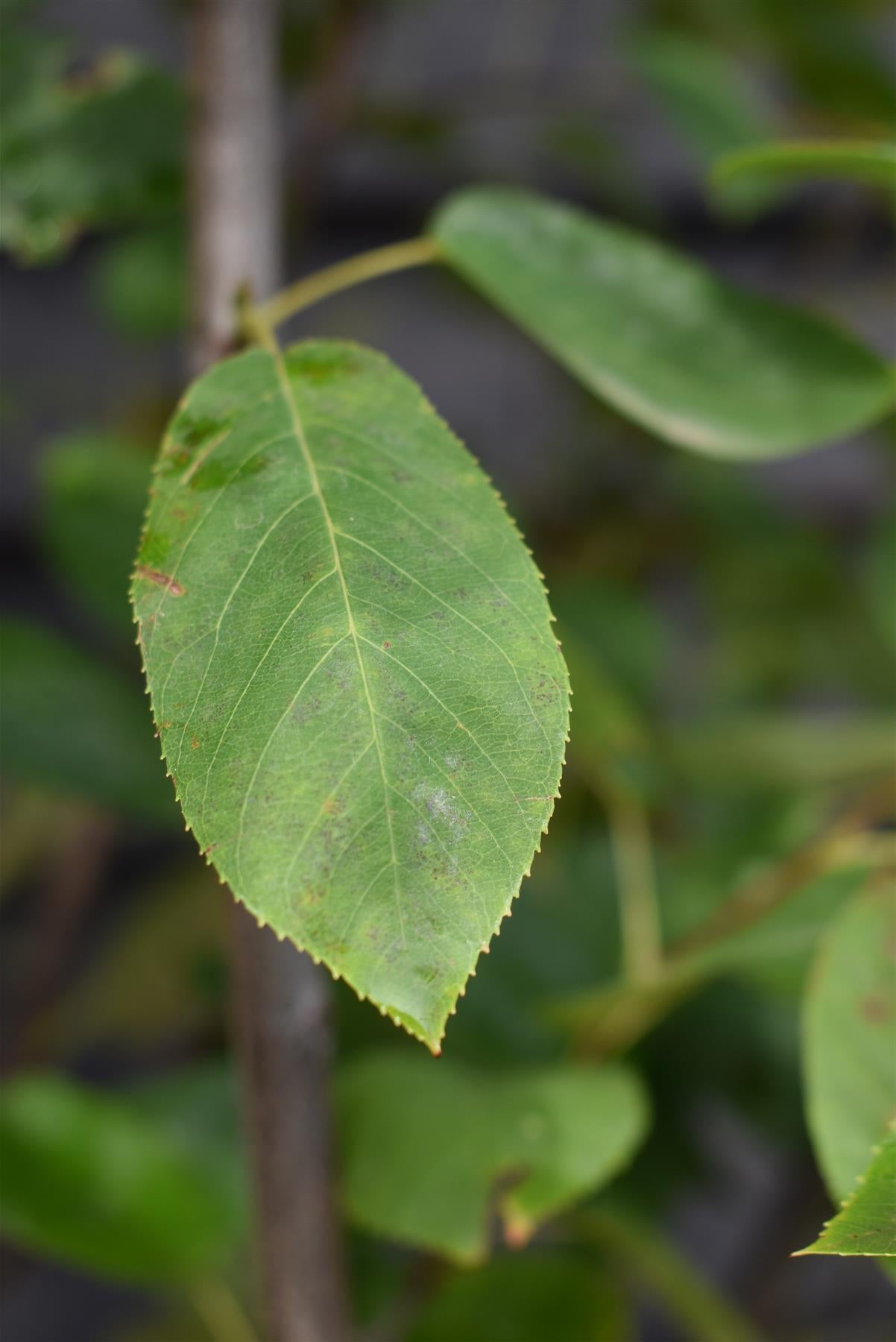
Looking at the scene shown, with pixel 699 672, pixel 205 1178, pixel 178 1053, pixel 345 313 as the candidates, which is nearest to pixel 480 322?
pixel 345 313

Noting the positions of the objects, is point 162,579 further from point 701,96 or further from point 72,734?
point 701,96

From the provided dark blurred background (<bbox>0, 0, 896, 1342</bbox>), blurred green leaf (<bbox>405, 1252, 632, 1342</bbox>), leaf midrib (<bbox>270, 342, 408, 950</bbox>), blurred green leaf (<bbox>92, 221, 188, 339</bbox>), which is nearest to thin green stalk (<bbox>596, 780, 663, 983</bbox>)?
dark blurred background (<bbox>0, 0, 896, 1342</bbox>)

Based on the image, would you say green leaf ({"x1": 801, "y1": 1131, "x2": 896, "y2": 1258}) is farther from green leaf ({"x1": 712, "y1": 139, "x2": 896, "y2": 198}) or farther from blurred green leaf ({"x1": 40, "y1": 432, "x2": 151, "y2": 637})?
blurred green leaf ({"x1": 40, "y1": 432, "x2": 151, "y2": 637})

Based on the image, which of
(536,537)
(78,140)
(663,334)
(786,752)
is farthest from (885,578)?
(78,140)

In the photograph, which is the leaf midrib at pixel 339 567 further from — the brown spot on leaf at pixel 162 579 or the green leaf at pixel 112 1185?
the green leaf at pixel 112 1185

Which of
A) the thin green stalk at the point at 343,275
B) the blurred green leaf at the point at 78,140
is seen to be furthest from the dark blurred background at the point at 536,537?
the thin green stalk at the point at 343,275

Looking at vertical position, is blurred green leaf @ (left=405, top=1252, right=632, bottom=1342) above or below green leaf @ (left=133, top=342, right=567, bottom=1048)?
below
